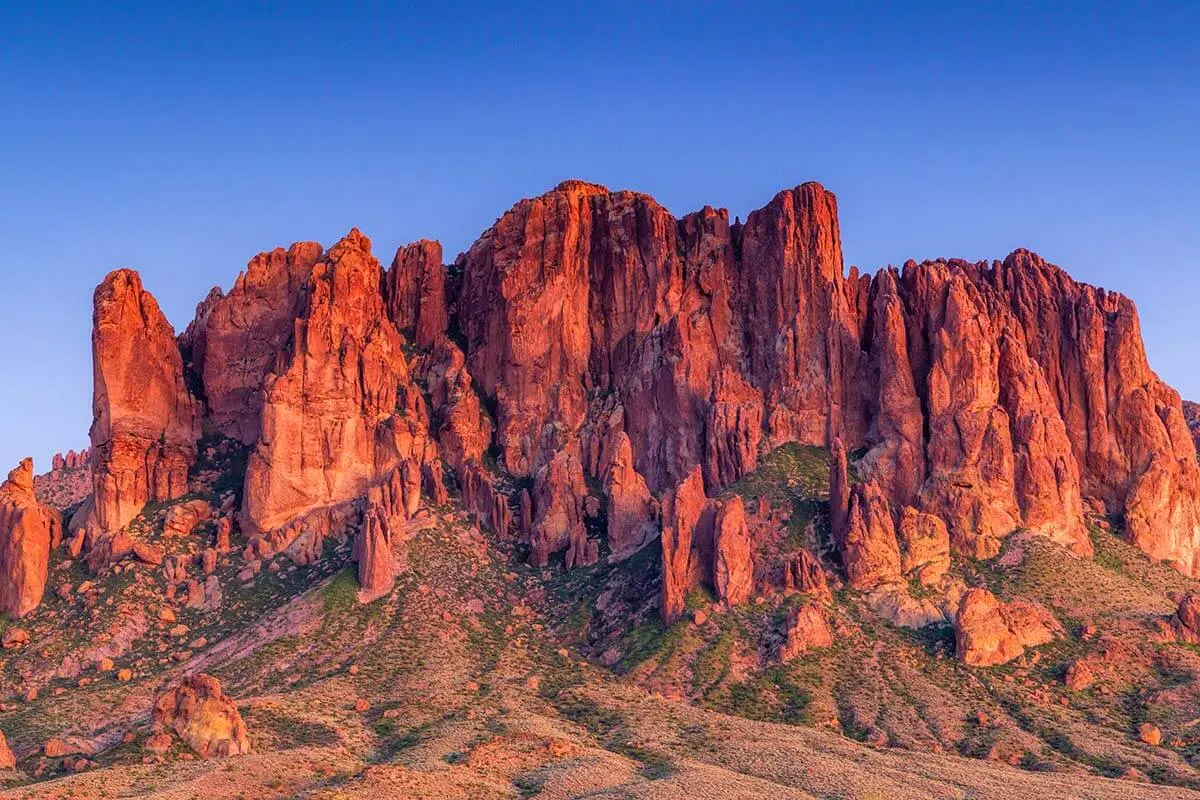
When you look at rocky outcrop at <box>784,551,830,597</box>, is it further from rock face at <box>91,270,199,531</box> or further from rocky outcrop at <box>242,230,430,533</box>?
rock face at <box>91,270,199,531</box>

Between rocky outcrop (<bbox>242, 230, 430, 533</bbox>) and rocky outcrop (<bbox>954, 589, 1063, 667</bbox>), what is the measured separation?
189 feet

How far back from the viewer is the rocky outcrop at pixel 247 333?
16525cm

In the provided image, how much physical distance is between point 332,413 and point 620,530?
31.9 meters

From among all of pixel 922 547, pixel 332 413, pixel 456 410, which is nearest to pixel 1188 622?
pixel 922 547

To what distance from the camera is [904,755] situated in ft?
360

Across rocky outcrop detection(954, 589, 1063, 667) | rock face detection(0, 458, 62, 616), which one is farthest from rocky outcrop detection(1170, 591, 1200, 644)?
rock face detection(0, 458, 62, 616)

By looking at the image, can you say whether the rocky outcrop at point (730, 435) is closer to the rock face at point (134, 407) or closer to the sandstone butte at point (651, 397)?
the sandstone butte at point (651, 397)

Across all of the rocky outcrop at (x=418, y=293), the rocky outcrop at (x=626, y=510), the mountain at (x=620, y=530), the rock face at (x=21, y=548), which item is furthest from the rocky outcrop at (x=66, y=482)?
the rocky outcrop at (x=626, y=510)

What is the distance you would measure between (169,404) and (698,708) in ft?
236

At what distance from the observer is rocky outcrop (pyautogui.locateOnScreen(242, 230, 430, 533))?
493 ft

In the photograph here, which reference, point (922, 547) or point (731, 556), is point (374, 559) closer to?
point (731, 556)

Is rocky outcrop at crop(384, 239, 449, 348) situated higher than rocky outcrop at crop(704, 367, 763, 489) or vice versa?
rocky outcrop at crop(384, 239, 449, 348)

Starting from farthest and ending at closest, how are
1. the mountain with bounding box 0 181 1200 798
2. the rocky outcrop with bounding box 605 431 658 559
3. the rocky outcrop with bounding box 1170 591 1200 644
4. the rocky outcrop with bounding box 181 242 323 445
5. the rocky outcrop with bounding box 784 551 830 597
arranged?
the rocky outcrop with bounding box 181 242 323 445
the rocky outcrop with bounding box 605 431 658 559
the rocky outcrop with bounding box 784 551 830 597
the rocky outcrop with bounding box 1170 591 1200 644
the mountain with bounding box 0 181 1200 798

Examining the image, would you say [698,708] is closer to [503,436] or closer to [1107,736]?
[1107,736]
